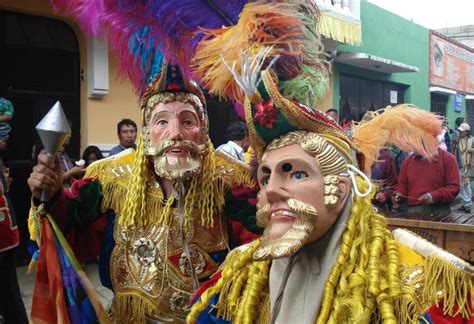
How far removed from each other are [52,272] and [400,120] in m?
1.63

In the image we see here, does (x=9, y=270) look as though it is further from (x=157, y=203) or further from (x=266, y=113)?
(x=266, y=113)

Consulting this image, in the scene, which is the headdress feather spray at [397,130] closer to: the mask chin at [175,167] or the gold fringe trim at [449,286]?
the gold fringe trim at [449,286]

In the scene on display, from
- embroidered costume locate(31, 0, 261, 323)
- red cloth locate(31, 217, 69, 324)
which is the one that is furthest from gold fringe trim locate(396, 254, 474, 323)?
red cloth locate(31, 217, 69, 324)

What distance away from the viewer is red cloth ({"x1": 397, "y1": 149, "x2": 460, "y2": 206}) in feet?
15.4

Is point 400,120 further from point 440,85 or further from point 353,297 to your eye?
point 440,85

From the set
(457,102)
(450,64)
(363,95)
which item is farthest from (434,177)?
(457,102)

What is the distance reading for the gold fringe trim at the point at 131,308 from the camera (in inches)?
92.2

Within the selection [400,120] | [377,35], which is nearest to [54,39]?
[400,120]

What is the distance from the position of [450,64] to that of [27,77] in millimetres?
13748

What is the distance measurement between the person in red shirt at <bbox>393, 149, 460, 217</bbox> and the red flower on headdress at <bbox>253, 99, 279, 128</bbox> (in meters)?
3.33

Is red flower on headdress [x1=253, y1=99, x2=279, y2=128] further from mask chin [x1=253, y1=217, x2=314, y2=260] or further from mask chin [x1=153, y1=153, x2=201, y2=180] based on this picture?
mask chin [x1=153, y1=153, x2=201, y2=180]

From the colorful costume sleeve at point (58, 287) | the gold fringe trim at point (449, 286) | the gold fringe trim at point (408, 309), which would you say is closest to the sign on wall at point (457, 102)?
the colorful costume sleeve at point (58, 287)

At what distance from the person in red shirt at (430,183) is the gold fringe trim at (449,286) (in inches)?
125

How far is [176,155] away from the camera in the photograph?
2305mm
